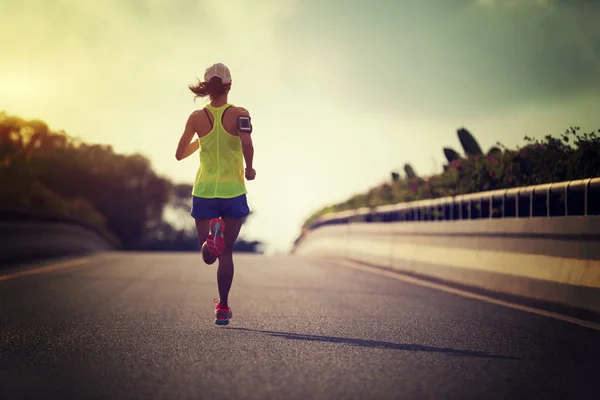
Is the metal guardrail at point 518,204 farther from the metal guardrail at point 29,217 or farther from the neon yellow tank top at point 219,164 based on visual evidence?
the metal guardrail at point 29,217

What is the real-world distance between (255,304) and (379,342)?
3198mm

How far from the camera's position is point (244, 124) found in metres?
7.88

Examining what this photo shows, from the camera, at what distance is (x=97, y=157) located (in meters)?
66.8

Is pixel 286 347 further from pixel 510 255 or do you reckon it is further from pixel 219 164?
pixel 510 255

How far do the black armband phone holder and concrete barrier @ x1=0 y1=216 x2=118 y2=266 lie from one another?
9.16m

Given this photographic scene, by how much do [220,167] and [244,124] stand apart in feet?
1.68

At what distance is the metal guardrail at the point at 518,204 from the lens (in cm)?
900

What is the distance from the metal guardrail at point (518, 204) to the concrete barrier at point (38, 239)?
784cm

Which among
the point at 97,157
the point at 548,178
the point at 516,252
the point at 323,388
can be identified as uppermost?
the point at 97,157

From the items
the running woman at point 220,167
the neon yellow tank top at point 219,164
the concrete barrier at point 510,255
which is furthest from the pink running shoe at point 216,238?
the concrete barrier at point 510,255

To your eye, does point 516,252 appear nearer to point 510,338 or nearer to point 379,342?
point 510,338

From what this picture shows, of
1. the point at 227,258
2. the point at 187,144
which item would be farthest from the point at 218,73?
the point at 227,258

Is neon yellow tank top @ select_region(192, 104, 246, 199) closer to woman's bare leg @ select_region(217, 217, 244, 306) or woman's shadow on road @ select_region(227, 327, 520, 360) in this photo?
woman's bare leg @ select_region(217, 217, 244, 306)

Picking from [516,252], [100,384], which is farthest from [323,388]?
[516,252]
